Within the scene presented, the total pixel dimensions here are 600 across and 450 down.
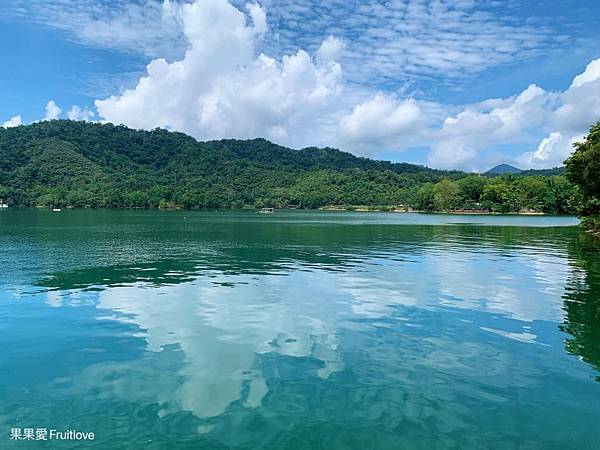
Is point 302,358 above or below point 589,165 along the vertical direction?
below

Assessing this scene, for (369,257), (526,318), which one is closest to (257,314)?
(526,318)

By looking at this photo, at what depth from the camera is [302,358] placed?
14.2 m

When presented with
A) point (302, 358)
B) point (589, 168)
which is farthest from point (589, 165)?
point (302, 358)

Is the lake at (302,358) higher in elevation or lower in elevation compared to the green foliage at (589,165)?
lower

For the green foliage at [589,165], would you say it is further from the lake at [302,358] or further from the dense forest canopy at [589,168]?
the lake at [302,358]

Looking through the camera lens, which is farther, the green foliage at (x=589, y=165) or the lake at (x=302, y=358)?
the green foliage at (x=589, y=165)

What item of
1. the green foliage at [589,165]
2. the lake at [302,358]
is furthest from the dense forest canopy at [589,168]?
the lake at [302,358]

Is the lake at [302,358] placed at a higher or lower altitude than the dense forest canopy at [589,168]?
lower

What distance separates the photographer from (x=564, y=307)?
822 inches

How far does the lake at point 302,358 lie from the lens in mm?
9844

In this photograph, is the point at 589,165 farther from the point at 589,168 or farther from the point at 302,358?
the point at 302,358

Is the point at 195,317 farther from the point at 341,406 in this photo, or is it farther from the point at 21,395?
the point at 341,406

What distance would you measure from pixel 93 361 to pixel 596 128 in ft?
187

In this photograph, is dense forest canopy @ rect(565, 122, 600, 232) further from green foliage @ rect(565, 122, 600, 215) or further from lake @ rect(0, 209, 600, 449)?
lake @ rect(0, 209, 600, 449)
